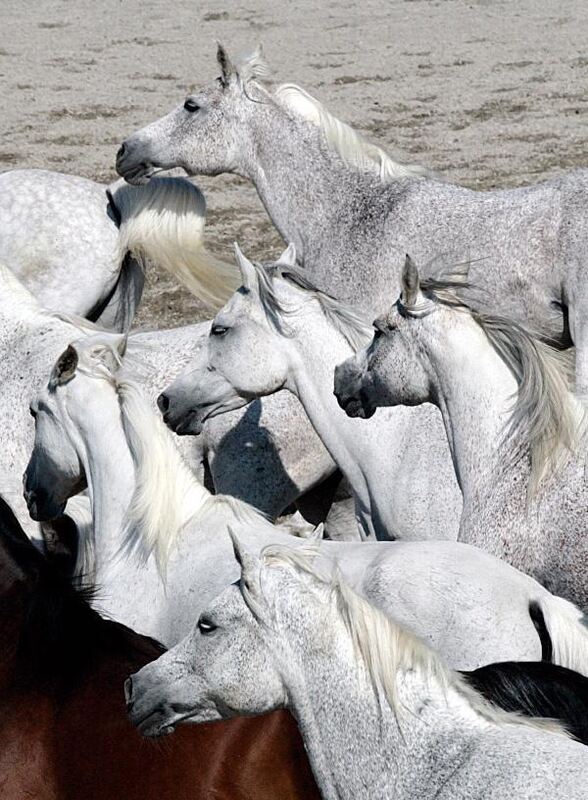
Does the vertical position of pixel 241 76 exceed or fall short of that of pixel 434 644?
it exceeds it

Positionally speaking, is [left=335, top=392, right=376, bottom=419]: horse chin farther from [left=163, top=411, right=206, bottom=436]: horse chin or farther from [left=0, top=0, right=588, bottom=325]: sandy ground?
[left=0, top=0, right=588, bottom=325]: sandy ground

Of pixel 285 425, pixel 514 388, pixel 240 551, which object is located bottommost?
pixel 285 425

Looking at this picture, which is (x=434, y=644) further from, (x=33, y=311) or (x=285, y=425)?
(x=33, y=311)

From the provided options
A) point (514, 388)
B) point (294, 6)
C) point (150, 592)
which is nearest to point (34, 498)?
point (150, 592)

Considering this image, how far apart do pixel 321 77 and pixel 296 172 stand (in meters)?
7.52

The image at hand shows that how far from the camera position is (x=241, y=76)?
6832 mm

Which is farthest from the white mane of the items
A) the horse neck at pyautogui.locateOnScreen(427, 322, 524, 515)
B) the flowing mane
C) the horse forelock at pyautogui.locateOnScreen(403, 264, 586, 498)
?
the horse neck at pyautogui.locateOnScreen(427, 322, 524, 515)

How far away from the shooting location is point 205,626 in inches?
121

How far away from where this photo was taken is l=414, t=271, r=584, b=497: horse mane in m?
4.29

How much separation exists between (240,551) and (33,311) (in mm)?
3287

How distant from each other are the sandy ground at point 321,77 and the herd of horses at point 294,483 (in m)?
1.95

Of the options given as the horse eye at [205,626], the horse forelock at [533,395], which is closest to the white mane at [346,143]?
the horse forelock at [533,395]

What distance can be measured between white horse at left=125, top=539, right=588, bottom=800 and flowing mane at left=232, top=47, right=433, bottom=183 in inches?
154

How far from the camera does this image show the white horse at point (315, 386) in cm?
504
